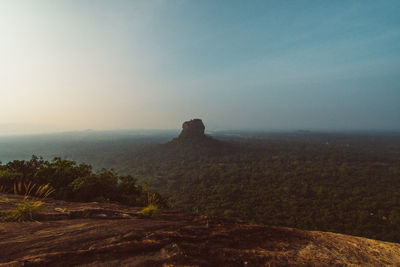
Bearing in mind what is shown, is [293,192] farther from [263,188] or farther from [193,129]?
[193,129]

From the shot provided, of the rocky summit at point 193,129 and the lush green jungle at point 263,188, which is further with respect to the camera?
the rocky summit at point 193,129

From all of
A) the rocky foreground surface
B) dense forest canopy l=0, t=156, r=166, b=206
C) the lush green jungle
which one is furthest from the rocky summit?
the rocky foreground surface

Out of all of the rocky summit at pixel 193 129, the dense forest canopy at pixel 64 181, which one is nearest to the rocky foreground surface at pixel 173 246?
the dense forest canopy at pixel 64 181

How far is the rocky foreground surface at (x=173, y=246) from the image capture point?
83.0 inches

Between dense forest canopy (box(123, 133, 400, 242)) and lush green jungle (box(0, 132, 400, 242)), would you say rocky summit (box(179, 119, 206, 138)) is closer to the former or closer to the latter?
lush green jungle (box(0, 132, 400, 242))

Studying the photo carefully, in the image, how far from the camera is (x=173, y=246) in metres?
2.38

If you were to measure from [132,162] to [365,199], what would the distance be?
8968 centimetres

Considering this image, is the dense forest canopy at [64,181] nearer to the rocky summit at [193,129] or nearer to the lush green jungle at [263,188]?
the lush green jungle at [263,188]

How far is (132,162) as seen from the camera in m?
85.8

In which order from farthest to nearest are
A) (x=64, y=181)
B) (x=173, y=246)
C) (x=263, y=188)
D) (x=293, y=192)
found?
(x=263, y=188), (x=293, y=192), (x=64, y=181), (x=173, y=246)

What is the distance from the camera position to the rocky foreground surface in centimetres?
211

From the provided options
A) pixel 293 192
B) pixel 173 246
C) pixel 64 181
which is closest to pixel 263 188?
pixel 293 192

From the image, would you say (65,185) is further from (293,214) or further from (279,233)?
(293,214)

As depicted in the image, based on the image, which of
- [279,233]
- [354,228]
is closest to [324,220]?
[354,228]
